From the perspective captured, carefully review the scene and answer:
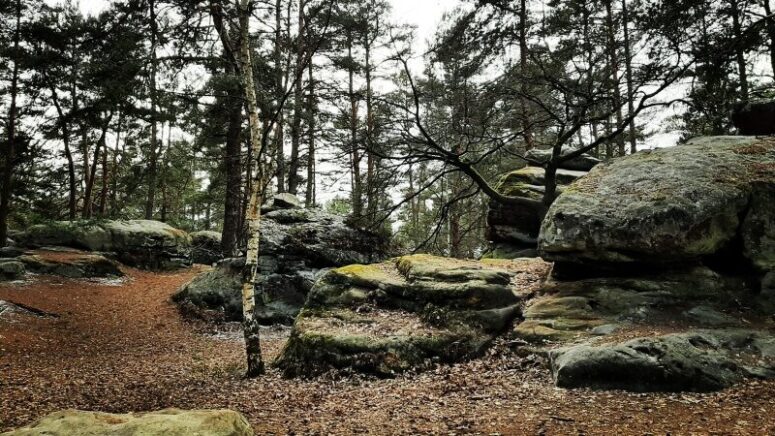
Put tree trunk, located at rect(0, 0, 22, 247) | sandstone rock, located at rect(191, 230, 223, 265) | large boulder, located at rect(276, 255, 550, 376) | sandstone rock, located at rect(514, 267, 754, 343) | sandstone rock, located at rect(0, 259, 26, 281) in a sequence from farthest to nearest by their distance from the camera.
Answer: sandstone rock, located at rect(191, 230, 223, 265) < tree trunk, located at rect(0, 0, 22, 247) < sandstone rock, located at rect(0, 259, 26, 281) < large boulder, located at rect(276, 255, 550, 376) < sandstone rock, located at rect(514, 267, 754, 343)

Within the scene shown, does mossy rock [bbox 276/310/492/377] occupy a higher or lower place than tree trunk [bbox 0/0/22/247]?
lower

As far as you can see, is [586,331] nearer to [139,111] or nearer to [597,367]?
[597,367]

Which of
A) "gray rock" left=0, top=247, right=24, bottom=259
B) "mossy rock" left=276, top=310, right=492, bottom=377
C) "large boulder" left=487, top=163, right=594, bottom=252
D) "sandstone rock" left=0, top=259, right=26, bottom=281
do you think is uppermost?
"large boulder" left=487, top=163, right=594, bottom=252

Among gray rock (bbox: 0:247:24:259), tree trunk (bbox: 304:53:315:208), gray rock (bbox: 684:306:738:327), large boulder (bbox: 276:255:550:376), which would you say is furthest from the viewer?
gray rock (bbox: 0:247:24:259)

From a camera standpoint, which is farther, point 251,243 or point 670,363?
point 251,243

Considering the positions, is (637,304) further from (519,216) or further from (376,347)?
(519,216)

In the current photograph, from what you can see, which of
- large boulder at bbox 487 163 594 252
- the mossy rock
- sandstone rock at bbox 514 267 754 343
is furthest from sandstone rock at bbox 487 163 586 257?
the mossy rock

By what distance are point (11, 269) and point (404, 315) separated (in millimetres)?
13005

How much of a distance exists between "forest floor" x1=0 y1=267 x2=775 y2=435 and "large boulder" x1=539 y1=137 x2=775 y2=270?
103 inches

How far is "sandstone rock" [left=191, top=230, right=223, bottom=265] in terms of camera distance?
22594 millimetres

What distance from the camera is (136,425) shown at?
3.58m

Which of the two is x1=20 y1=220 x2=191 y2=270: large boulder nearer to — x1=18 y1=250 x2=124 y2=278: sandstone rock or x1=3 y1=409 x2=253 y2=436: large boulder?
x1=18 y1=250 x2=124 y2=278: sandstone rock

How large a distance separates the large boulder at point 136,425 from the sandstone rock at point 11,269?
1326 cm

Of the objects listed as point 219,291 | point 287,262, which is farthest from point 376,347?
point 219,291
